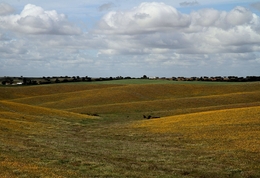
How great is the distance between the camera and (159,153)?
2958 cm

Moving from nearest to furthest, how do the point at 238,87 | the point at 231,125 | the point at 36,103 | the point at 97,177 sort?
the point at 97,177
the point at 231,125
the point at 36,103
the point at 238,87

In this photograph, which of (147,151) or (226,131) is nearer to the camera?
(147,151)

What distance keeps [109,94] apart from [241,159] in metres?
89.5

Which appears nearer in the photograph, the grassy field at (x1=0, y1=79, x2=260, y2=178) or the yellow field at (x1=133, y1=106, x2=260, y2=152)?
the grassy field at (x1=0, y1=79, x2=260, y2=178)

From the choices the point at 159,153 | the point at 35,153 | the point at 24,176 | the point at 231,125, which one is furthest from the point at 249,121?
the point at 24,176

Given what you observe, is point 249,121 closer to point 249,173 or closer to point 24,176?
point 249,173

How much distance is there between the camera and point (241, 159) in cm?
2605

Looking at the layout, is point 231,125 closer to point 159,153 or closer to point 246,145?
point 246,145

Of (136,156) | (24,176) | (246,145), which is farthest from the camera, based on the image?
(246,145)

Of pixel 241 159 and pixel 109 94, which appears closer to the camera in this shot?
pixel 241 159

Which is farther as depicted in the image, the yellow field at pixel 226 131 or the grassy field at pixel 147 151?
the yellow field at pixel 226 131

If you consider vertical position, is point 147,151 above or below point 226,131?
below

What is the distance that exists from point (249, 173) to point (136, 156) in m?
8.52

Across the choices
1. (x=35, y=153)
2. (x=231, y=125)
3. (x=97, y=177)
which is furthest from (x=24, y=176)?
(x=231, y=125)
